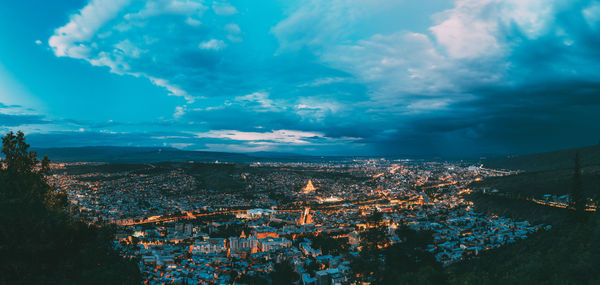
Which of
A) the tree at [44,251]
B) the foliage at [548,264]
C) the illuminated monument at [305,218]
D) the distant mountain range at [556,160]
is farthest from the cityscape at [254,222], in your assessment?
the distant mountain range at [556,160]

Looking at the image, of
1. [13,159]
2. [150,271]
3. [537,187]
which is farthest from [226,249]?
[537,187]

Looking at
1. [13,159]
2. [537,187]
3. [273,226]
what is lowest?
[273,226]

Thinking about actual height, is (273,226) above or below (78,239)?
below

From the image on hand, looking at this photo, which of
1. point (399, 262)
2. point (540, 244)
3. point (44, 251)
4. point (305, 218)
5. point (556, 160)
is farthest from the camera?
point (556, 160)

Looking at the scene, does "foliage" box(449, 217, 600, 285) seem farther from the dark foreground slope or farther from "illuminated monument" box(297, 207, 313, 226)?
"illuminated monument" box(297, 207, 313, 226)

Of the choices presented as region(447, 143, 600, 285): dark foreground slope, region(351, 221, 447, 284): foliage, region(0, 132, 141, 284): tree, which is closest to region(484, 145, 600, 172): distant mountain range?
region(447, 143, 600, 285): dark foreground slope

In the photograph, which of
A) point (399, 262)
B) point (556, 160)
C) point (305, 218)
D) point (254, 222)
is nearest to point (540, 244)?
point (399, 262)

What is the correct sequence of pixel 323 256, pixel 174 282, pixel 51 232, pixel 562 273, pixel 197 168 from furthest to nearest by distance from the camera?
pixel 197 168 → pixel 323 256 → pixel 174 282 → pixel 562 273 → pixel 51 232

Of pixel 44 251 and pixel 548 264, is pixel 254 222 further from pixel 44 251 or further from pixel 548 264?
pixel 44 251

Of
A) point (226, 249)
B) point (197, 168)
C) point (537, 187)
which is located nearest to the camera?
point (226, 249)

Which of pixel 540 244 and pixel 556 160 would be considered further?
pixel 556 160

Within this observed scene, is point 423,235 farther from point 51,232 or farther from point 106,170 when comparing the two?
point 106,170
